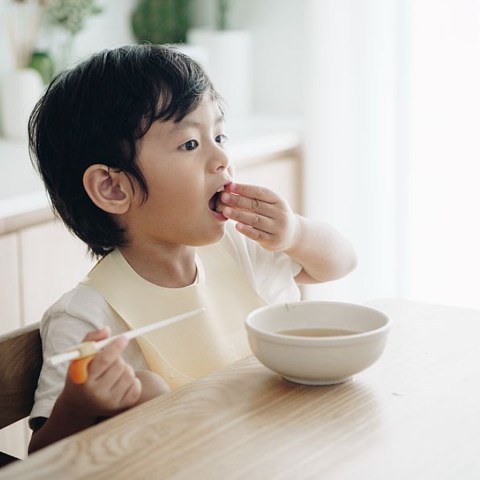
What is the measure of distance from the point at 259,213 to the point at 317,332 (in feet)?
0.90

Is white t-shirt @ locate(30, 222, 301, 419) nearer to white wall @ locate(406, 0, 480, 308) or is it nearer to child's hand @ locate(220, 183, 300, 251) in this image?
child's hand @ locate(220, 183, 300, 251)

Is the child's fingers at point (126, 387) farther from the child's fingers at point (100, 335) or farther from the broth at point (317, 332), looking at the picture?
the broth at point (317, 332)

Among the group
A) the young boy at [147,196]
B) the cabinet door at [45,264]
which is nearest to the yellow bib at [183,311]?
the young boy at [147,196]

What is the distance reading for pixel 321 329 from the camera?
4.05 feet

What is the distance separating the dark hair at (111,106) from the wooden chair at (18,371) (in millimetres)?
285

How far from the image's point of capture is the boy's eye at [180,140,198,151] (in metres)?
1.43

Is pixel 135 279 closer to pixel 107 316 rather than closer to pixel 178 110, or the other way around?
pixel 107 316

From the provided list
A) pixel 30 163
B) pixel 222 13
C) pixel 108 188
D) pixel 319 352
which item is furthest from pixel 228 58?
pixel 319 352

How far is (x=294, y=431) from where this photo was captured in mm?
999

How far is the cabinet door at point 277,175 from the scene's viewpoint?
2.76 m

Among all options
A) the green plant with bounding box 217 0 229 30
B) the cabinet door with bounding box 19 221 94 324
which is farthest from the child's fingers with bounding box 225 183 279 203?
the green plant with bounding box 217 0 229 30

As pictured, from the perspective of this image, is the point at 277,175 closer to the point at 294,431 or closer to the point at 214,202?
the point at 214,202

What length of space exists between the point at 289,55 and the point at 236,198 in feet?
6.19

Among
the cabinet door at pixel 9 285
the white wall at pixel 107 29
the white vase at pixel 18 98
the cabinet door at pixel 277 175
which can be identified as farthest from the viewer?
the white wall at pixel 107 29
